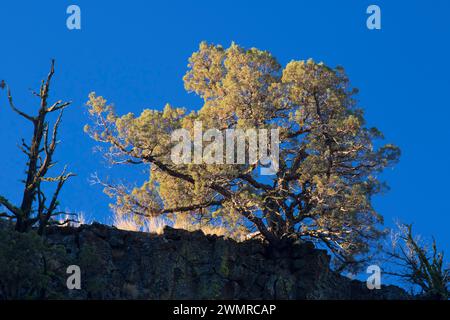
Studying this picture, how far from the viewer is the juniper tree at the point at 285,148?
24.5 meters

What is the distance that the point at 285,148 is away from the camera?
83.1 feet

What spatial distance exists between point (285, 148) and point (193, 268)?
475cm

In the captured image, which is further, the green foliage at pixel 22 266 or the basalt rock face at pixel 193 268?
the basalt rock face at pixel 193 268

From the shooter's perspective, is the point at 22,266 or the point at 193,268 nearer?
the point at 22,266

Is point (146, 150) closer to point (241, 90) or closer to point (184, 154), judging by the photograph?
point (184, 154)

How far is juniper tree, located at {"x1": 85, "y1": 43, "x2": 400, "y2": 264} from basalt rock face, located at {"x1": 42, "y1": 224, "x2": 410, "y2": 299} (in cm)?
84

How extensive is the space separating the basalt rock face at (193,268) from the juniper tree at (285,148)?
839mm

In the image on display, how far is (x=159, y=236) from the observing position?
23.7 meters

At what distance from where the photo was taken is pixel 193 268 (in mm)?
23344

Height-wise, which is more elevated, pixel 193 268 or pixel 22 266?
pixel 193 268

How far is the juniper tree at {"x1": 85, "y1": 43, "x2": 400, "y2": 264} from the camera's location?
24547 millimetres

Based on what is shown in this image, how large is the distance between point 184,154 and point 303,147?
141 inches
